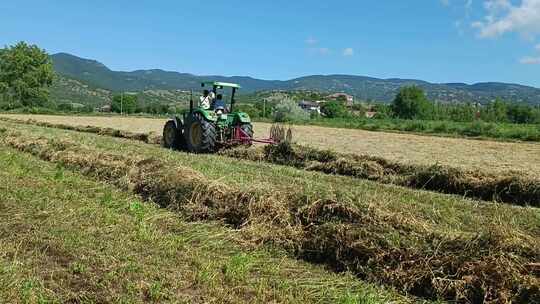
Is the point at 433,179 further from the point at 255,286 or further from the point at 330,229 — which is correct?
the point at 255,286

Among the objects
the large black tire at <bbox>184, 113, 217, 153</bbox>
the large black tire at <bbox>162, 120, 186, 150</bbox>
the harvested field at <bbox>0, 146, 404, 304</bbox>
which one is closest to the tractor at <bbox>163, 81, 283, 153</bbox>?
the large black tire at <bbox>184, 113, 217, 153</bbox>

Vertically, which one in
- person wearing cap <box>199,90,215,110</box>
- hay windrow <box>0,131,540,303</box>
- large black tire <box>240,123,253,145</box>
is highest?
person wearing cap <box>199,90,215,110</box>

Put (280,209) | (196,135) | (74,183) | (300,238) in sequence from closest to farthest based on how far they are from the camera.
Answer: (300,238)
(280,209)
(74,183)
(196,135)

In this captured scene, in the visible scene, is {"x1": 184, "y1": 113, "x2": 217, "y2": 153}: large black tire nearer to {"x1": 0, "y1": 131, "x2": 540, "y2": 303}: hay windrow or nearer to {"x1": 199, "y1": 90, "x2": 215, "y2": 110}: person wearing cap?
{"x1": 199, "y1": 90, "x2": 215, "y2": 110}: person wearing cap

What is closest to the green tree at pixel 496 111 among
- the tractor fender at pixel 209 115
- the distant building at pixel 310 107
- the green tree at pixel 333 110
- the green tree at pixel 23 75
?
the green tree at pixel 333 110

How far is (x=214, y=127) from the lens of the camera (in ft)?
52.3

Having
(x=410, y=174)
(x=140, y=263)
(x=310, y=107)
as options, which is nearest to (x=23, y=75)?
(x=310, y=107)

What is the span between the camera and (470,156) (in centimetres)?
1777

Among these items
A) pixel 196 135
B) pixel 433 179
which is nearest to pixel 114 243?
pixel 433 179

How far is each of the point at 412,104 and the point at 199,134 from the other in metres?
61.6

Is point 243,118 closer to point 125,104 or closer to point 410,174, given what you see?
point 410,174

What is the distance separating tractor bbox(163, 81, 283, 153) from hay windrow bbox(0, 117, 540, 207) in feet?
1.46

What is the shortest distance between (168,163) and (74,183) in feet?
5.55

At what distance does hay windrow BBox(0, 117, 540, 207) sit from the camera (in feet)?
32.9
